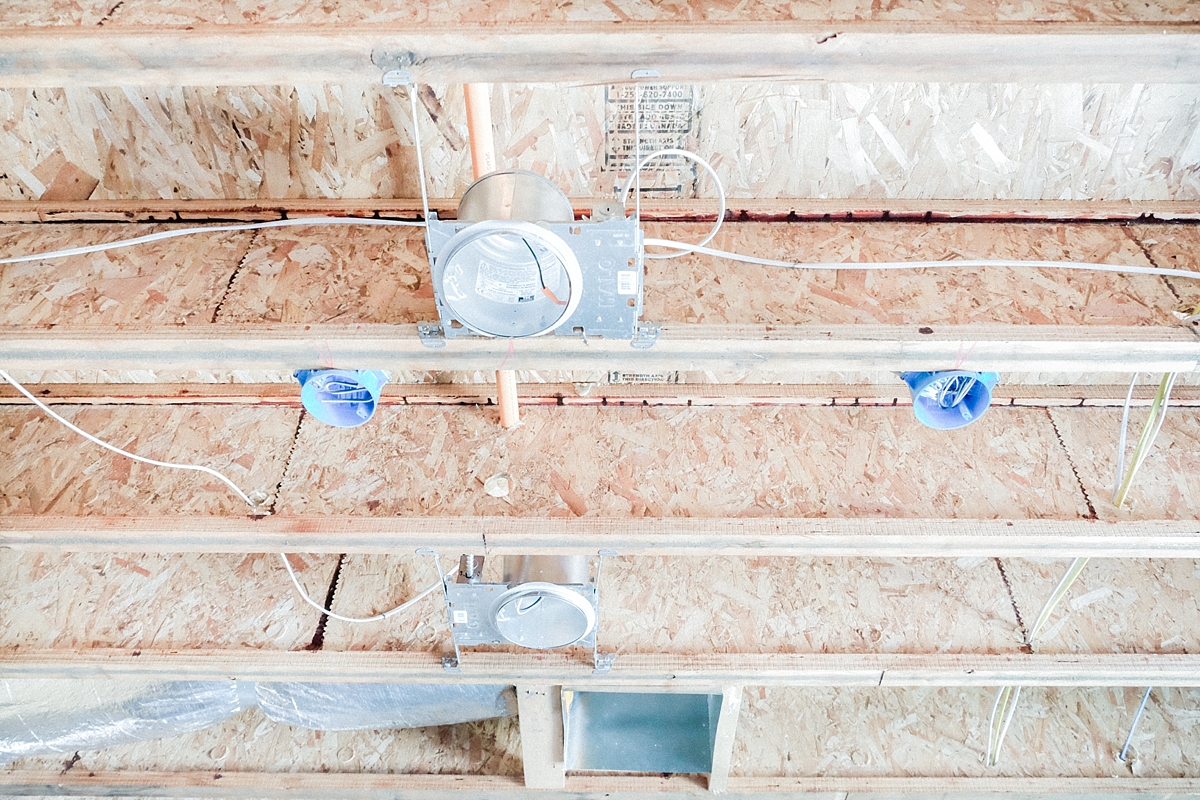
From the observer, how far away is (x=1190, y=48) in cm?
95

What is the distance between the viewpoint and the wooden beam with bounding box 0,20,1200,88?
0.94 meters

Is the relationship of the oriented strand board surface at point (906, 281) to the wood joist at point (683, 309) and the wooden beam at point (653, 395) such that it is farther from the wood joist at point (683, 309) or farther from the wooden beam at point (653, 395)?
the wooden beam at point (653, 395)

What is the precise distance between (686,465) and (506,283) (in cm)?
72

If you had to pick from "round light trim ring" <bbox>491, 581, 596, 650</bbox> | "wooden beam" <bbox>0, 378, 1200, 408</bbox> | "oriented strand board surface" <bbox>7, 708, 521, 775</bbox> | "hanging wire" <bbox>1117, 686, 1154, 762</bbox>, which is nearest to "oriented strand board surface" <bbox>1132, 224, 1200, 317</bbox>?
"wooden beam" <bbox>0, 378, 1200, 408</bbox>

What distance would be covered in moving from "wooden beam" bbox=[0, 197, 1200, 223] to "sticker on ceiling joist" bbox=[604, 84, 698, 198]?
4 centimetres

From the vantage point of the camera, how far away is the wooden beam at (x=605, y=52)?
94cm

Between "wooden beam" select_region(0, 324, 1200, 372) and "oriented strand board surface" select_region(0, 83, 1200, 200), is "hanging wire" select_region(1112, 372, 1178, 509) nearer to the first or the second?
"wooden beam" select_region(0, 324, 1200, 372)

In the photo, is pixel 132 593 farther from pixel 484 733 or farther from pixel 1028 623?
pixel 1028 623

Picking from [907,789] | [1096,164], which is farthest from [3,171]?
[907,789]

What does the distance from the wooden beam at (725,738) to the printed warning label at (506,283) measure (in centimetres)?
121

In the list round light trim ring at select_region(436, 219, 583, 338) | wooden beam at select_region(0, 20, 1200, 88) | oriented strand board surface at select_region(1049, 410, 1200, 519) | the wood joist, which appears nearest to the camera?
wooden beam at select_region(0, 20, 1200, 88)

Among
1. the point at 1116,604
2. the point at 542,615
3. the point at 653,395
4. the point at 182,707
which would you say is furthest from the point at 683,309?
the point at 182,707

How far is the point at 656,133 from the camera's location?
61.5 inches

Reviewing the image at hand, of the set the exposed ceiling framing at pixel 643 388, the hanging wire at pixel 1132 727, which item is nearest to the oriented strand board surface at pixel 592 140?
the exposed ceiling framing at pixel 643 388
